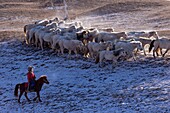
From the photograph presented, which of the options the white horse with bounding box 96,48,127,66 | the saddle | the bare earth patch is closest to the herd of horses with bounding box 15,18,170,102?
the white horse with bounding box 96,48,127,66

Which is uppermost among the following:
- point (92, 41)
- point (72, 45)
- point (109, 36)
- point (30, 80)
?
point (109, 36)

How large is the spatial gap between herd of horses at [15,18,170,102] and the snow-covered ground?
0.52 m

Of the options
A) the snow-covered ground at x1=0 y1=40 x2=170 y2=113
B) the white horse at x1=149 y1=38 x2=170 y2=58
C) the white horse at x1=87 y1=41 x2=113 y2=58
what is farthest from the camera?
the white horse at x1=87 y1=41 x2=113 y2=58

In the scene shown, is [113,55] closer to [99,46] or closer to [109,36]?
[99,46]

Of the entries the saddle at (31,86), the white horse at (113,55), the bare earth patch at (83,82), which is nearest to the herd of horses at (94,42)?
the white horse at (113,55)

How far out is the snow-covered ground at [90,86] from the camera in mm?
14055

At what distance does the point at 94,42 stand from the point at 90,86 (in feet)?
14.6

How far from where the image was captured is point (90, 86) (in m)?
16.1

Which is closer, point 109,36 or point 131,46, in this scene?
point 131,46

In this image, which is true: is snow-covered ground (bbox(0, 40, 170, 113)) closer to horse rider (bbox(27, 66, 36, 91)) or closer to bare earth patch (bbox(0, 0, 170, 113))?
bare earth patch (bbox(0, 0, 170, 113))

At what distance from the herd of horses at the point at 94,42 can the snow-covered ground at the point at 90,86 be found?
0.52 metres

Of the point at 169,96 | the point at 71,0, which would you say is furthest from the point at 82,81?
the point at 71,0

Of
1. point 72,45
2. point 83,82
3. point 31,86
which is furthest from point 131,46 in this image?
point 31,86

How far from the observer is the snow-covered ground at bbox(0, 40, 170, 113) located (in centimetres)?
1405
